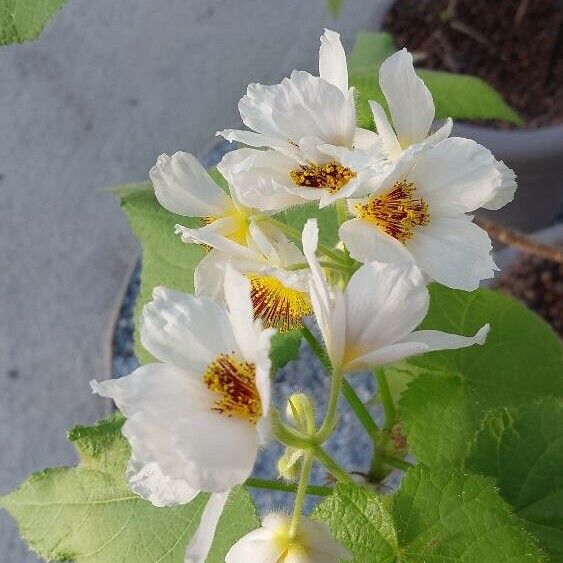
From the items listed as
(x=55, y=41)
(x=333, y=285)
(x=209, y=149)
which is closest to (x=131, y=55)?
(x=55, y=41)

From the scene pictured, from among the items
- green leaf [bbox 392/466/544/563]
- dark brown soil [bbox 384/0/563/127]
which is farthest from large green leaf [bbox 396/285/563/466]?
dark brown soil [bbox 384/0/563/127]

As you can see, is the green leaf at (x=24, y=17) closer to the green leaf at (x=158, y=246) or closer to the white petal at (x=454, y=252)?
the green leaf at (x=158, y=246)

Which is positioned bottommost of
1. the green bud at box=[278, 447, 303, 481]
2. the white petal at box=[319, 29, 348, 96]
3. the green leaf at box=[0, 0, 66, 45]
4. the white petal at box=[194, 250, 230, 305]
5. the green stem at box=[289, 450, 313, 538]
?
the green bud at box=[278, 447, 303, 481]

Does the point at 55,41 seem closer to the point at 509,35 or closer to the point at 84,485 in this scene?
the point at 509,35

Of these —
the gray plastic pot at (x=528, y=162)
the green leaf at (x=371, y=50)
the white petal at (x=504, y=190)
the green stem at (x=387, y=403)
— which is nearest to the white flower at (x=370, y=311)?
the white petal at (x=504, y=190)

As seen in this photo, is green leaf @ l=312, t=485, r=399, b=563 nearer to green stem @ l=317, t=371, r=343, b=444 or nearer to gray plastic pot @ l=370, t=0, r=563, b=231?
green stem @ l=317, t=371, r=343, b=444
